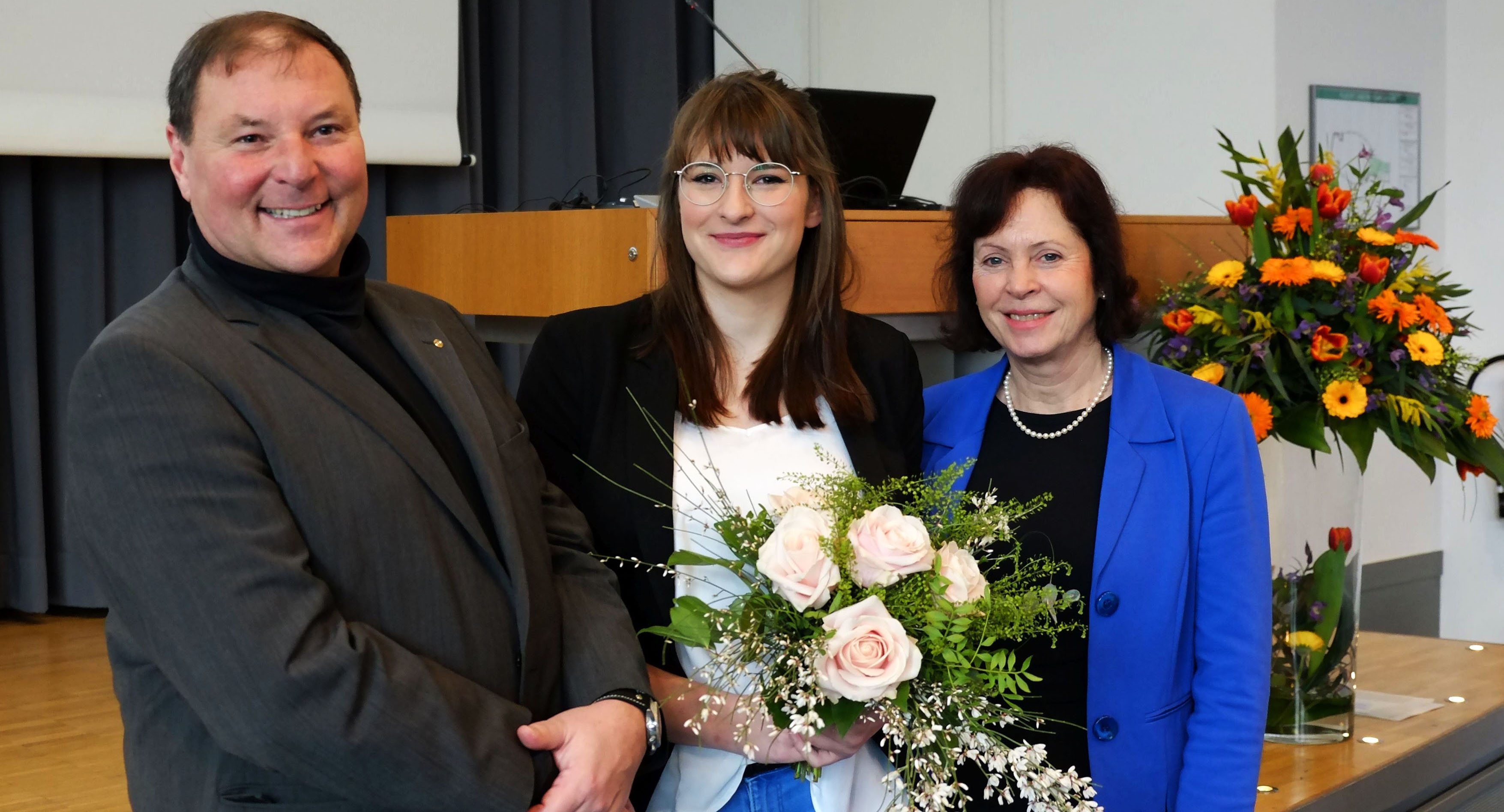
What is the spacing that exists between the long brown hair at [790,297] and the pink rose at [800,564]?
0.37 m

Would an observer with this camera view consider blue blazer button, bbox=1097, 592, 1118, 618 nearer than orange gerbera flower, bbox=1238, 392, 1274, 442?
Yes

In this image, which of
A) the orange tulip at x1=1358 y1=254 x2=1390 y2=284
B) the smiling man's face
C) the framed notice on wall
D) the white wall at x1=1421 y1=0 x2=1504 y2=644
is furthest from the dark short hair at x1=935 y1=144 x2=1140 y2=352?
the white wall at x1=1421 y1=0 x2=1504 y2=644

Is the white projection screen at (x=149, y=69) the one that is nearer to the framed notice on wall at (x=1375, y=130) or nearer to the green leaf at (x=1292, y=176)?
the green leaf at (x=1292, y=176)

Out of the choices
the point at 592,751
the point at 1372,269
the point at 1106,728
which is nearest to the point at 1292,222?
the point at 1372,269

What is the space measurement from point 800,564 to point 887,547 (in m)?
0.10

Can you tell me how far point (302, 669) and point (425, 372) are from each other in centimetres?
43

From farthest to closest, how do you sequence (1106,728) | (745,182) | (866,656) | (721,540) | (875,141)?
(875,141) → (1106,728) → (745,182) → (721,540) → (866,656)

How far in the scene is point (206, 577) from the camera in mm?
1229

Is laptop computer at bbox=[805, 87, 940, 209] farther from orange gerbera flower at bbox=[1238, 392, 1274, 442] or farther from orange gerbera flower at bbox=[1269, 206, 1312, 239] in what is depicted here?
orange gerbera flower at bbox=[1238, 392, 1274, 442]

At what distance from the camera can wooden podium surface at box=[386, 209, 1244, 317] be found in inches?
98.2

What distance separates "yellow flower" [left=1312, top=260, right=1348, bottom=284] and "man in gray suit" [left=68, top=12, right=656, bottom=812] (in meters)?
1.52

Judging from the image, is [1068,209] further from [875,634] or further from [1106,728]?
[875,634]

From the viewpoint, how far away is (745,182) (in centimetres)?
182

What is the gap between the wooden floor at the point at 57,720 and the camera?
3.31 meters
